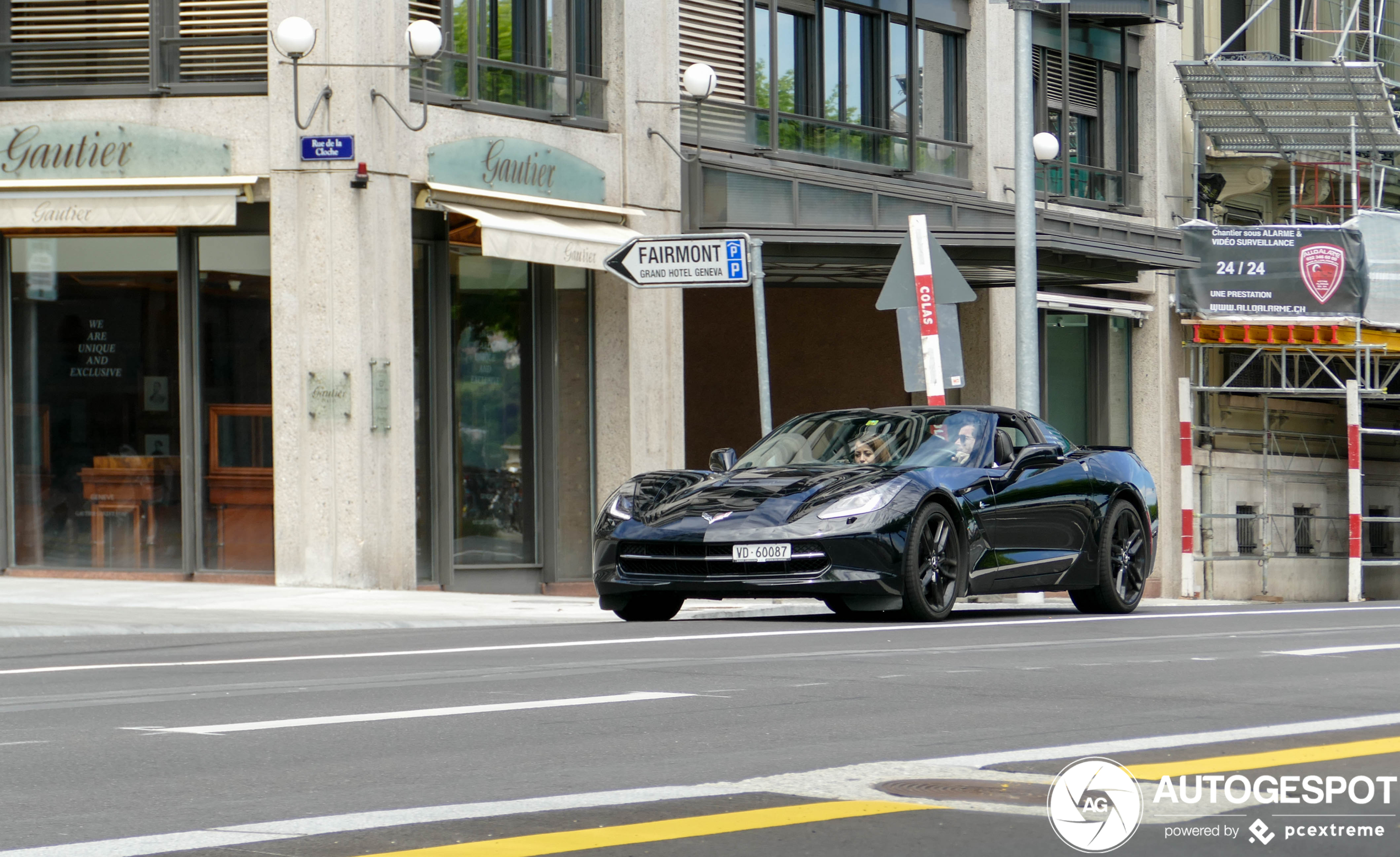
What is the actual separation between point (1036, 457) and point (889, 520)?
201 centimetres

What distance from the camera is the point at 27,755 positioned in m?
6.38

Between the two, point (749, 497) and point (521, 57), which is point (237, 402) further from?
point (749, 497)

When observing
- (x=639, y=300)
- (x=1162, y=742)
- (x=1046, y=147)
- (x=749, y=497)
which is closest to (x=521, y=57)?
(x=639, y=300)

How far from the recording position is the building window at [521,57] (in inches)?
746

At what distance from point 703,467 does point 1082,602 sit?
12874 mm

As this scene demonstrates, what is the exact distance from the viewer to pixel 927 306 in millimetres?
16016

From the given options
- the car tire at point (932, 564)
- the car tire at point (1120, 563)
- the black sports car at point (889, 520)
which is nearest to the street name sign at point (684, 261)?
the black sports car at point (889, 520)

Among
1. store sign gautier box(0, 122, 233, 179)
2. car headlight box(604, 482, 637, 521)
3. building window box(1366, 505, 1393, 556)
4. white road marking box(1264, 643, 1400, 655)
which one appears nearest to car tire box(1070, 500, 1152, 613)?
white road marking box(1264, 643, 1400, 655)

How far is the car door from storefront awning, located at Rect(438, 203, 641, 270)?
563 centimetres

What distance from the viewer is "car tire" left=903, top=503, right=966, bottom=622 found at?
12141 millimetres

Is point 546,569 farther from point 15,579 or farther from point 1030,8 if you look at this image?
point 1030,8

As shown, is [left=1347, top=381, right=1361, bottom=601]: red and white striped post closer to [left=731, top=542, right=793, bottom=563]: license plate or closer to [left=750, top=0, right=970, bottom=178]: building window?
[left=750, top=0, right=970, bottom=178]: building window

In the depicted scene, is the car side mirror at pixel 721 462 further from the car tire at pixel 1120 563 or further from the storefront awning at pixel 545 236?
the storefront awning at pixel 545 236

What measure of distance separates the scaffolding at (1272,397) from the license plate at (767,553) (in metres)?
18.5
